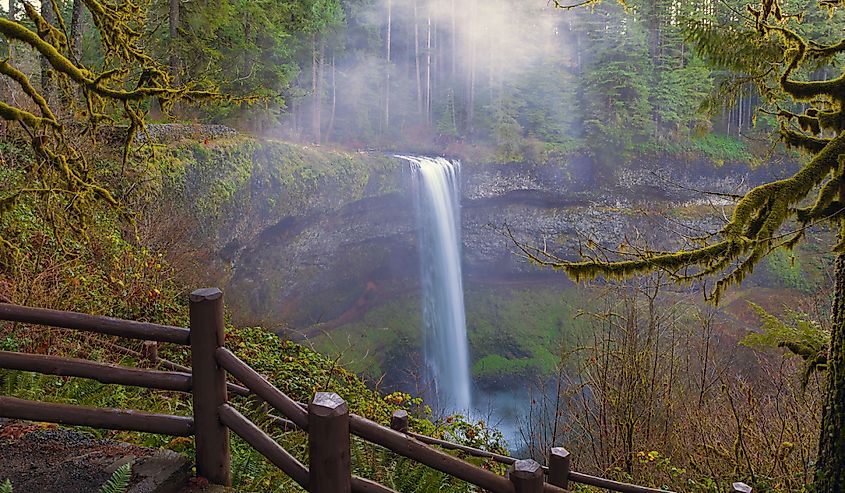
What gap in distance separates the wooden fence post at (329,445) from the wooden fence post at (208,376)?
2.73 feet

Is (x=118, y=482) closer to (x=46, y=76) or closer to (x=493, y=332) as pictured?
(x=46, y=76)

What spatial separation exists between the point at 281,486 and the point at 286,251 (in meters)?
15.9

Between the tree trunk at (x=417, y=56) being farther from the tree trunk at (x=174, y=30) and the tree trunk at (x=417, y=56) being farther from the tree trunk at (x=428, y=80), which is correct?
the tree trunk at (x=174, y=30)

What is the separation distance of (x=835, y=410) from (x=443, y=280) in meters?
20.6

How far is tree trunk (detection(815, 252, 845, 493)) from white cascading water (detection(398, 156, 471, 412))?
18.5 meters

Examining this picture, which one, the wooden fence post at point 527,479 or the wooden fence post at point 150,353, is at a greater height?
the wooden fence post at point 527,479

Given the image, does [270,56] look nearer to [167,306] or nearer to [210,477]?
[167,306]

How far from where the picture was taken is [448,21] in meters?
34.5

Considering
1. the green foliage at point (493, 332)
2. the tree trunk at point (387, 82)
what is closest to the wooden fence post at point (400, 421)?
the green foliage at point (493, 332)

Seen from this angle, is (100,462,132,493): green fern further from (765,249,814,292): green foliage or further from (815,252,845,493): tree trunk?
(765,249,814,292): green foliage

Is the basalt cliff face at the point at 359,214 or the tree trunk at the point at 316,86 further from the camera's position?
the tree trunk at the point at 316,86

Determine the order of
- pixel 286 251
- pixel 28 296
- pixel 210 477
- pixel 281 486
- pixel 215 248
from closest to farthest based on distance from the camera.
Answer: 1. pixel 210 477
2. pixel 281 486
3. pixel 28 296
4. pixel 215 248
5. pixel 286 251

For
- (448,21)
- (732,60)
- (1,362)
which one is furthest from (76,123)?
(448,21)

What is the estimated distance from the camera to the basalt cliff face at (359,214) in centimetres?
1460
